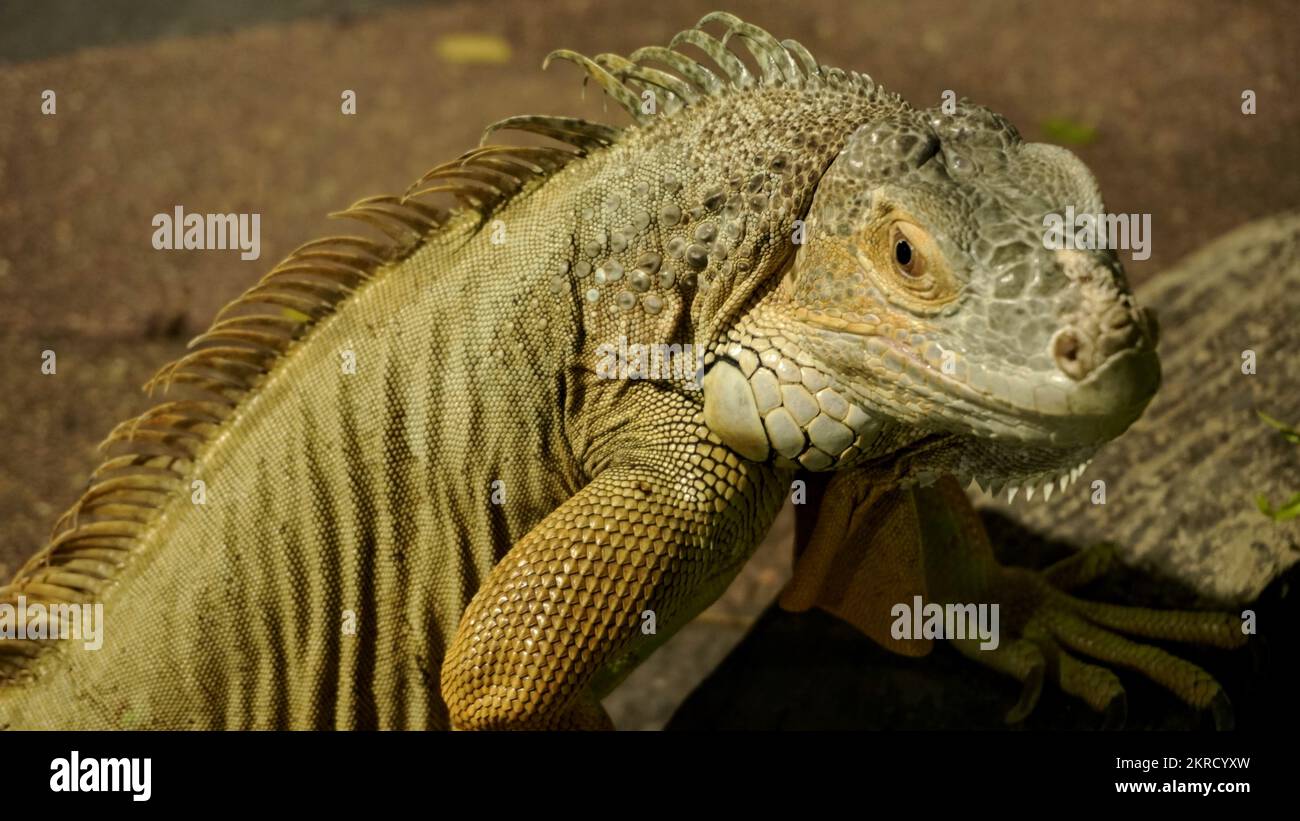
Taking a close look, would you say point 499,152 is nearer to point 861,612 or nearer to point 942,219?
point 942,219

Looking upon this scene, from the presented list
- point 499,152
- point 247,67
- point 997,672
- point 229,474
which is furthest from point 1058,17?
point 229,474

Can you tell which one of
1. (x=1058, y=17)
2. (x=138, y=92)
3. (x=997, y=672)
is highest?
(x=1058, y=17)

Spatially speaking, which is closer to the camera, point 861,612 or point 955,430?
point 955,430

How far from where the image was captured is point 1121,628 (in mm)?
3385

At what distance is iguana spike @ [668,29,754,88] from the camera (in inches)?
103

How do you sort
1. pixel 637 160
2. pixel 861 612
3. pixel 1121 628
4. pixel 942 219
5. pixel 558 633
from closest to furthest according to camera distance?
pixel 942 219 → pixel 558 633 → pixel 637 160 → pixel 861 612 → pixel 1121 628

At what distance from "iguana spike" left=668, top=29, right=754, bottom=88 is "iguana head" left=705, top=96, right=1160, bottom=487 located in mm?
388

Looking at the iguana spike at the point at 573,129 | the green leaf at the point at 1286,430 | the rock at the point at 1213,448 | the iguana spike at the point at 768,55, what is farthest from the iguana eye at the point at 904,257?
the rock at the point at 1213,448

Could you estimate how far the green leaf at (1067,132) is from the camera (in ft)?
23.1

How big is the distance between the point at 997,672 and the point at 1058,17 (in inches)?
254

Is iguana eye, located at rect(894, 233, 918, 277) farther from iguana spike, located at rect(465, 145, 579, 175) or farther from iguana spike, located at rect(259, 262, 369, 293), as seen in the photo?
iguana spike, located at rect(259, 262, 369, 293)

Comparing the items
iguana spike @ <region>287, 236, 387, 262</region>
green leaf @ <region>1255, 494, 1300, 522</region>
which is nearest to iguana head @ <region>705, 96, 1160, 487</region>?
iguana spike @ <region>287, 236, 387, 262</region>

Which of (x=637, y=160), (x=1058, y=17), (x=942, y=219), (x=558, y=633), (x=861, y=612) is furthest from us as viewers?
(x=1058, y=17)

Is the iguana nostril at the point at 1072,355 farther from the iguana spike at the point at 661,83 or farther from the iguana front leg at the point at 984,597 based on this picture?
the iguana spike at the point at 661,83
